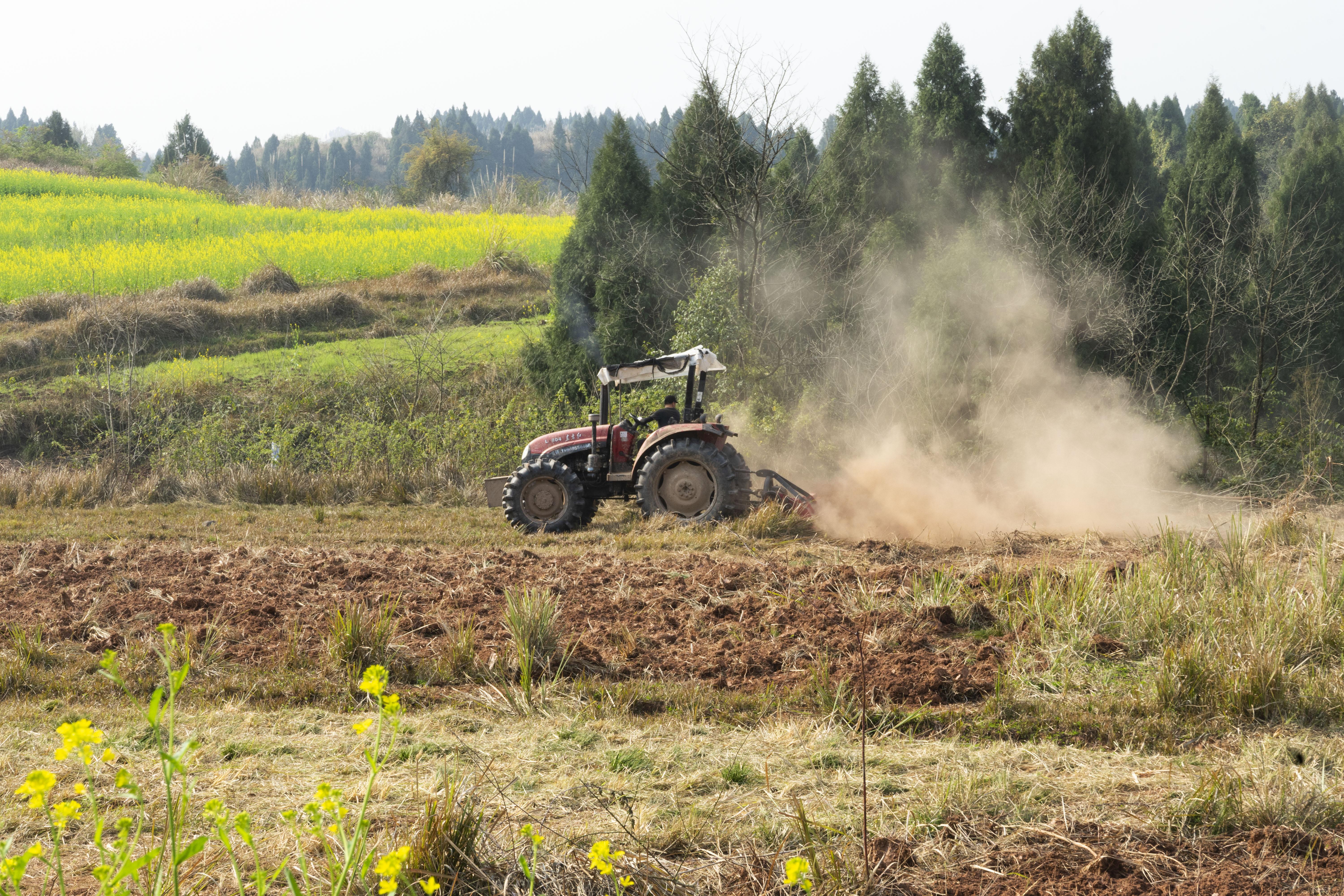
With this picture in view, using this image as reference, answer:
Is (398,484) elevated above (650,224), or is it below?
below

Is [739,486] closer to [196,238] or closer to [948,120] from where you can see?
[948,120]

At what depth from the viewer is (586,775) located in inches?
179

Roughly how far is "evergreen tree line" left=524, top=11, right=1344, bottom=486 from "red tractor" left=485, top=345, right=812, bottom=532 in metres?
4.91

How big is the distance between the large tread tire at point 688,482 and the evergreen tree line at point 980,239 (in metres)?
5.41

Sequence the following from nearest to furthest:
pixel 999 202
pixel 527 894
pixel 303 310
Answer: pixel 527 894 → pixel 999 202 → pixel 303 310

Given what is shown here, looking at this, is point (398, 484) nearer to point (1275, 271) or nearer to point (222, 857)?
point (222, 857)

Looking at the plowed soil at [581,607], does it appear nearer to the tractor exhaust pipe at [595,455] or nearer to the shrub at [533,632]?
the shrub at [533,632]

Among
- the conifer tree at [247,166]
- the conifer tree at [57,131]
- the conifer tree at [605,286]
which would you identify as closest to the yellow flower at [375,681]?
the conifer tree at [605,286]

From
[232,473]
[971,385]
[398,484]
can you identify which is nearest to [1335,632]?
[971,385]

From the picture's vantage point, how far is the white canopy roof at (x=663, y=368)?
35.6 feet

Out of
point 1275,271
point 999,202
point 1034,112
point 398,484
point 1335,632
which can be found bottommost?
point 398,484

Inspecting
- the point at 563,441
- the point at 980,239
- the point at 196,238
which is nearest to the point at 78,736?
the point at 563,441

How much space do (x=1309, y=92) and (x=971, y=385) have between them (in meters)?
46.1

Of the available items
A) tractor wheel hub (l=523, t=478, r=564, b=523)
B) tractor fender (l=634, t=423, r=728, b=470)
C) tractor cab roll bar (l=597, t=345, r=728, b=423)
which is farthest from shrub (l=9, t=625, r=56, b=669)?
tractor fender (l=634, t=423, r=728, b=470)
